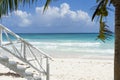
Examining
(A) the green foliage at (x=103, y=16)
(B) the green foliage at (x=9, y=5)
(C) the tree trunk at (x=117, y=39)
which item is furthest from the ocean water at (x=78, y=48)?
(B) the green foliage at (x=9, y=5)

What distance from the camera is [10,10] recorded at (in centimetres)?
711

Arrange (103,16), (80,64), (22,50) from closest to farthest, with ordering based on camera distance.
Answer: (103,16) < (22,50) < (80,64)

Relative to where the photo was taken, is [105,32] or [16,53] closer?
[105,32]

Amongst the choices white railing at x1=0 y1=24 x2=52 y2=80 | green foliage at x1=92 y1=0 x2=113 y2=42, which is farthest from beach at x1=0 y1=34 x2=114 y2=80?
green foliage at x1=92 y1=0 x2=113 y2=42

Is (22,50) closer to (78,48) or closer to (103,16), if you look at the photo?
(103,16)

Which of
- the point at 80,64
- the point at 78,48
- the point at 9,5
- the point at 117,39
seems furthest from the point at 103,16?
the point at 78,48

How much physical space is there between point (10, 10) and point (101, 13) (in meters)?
2.69

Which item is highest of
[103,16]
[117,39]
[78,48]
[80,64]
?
[103,16]

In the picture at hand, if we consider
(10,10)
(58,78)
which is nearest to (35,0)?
(10,10)

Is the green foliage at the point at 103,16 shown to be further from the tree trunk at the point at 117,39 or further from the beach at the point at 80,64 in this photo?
the beach at the point at 80,64

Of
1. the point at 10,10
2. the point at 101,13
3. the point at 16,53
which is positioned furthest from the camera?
the point at 16,53

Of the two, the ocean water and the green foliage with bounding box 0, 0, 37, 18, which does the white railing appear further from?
the ocean water

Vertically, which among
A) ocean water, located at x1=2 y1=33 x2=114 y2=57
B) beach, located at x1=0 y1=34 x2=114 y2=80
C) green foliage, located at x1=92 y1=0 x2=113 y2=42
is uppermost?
green foliage, located at x1=92 y1=0 x2=113 y2=42

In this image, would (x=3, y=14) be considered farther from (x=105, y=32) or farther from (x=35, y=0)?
(x=105, y=32)
